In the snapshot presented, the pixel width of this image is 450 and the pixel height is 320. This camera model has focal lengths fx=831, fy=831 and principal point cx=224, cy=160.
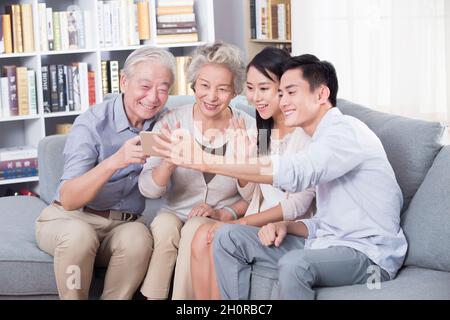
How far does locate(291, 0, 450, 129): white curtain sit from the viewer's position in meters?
3.38

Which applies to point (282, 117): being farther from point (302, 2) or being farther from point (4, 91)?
point (4, 91)

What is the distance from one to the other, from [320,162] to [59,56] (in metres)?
2.62

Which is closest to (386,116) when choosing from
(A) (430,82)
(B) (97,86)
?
(A) (430,82)

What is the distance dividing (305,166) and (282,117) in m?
0.42

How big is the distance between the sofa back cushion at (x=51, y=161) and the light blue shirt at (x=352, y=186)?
41.1 inches

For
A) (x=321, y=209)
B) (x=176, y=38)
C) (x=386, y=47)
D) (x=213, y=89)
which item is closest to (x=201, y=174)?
(x=213, y=89)

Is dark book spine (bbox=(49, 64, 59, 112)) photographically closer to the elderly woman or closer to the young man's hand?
the elderly woman

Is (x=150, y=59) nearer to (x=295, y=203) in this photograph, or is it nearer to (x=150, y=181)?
(x=150, y=181)

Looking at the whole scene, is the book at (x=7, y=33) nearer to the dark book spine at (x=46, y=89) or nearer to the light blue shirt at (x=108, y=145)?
the dark book spine at (x=46, y=89)

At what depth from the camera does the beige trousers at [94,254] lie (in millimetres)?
2340

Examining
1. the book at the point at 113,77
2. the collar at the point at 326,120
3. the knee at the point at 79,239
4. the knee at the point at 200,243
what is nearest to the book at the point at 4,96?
the book at the point at 113,77

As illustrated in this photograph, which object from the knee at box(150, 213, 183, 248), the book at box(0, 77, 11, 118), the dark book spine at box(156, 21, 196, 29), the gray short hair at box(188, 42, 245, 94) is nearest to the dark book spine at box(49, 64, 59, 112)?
the book at box(0, 77, 11, 118)

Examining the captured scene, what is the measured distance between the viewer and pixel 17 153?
4102mm

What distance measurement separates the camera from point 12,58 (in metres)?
4.25
